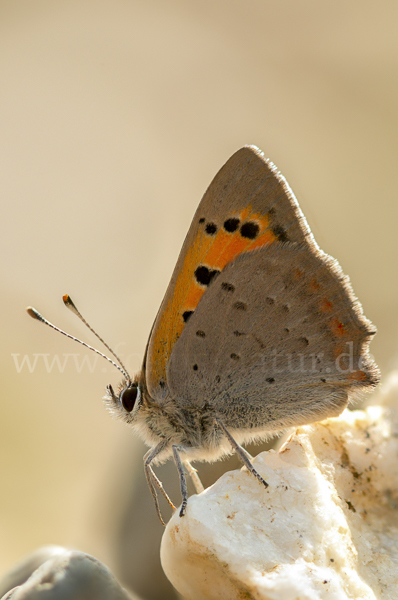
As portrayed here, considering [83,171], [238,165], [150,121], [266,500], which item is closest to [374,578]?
[266,500]

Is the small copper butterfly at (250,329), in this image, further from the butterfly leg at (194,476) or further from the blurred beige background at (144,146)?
the blurred beige background at (144,146)

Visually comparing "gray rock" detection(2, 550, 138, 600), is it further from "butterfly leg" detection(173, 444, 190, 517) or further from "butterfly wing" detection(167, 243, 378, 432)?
"butterfly wing" detection(167, 243, 378, 432)

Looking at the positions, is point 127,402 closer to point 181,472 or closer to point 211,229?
point 181,472

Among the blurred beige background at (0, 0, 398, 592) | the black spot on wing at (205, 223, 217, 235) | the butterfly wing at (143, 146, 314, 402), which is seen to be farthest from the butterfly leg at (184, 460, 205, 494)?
the blurred beige background at (0, 0, 398, 592)

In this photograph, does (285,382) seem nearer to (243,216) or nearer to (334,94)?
(243,216)

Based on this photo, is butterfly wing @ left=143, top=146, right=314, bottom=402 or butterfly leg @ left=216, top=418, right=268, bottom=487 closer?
butterfly leg @ left=216, top=418, right=268, bottom=487

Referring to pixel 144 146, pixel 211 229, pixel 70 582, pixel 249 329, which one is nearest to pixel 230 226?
pixel 211 229
